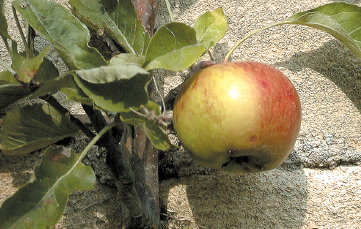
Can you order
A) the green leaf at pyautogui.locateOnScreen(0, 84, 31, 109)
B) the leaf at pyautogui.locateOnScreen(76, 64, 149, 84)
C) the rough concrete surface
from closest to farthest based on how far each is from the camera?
1. the leaf at pyautogui.locateOnScreen(76, 64, 149, 84)
2. the green leaf at pyautogui.locateOnScreen(0, 84, 31, 109)
3. the rough concrete surface

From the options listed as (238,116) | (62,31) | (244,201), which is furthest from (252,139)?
(62,31)

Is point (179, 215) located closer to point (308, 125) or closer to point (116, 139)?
point (116, 139)

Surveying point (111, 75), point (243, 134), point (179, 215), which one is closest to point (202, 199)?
point (179, 215)

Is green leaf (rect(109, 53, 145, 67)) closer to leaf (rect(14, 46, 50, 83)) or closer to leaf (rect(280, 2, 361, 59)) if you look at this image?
leaf (rect(14, 46, 50, 83))

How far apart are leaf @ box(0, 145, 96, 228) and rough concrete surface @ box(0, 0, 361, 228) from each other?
31 cm

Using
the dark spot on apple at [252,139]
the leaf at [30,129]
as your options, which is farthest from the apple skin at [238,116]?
the leaf at [30,129]

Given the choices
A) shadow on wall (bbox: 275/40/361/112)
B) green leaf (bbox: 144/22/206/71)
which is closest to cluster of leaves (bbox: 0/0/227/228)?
green leaf (bbox: 144/22/206/71)

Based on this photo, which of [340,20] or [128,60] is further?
[340,20]

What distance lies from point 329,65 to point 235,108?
0.46 m

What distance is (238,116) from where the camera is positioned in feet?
2.06

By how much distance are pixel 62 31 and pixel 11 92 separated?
16 cm

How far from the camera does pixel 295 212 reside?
2.91 feet

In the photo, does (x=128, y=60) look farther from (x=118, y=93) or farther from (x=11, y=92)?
(x=11, y=92)

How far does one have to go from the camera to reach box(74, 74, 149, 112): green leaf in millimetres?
586
